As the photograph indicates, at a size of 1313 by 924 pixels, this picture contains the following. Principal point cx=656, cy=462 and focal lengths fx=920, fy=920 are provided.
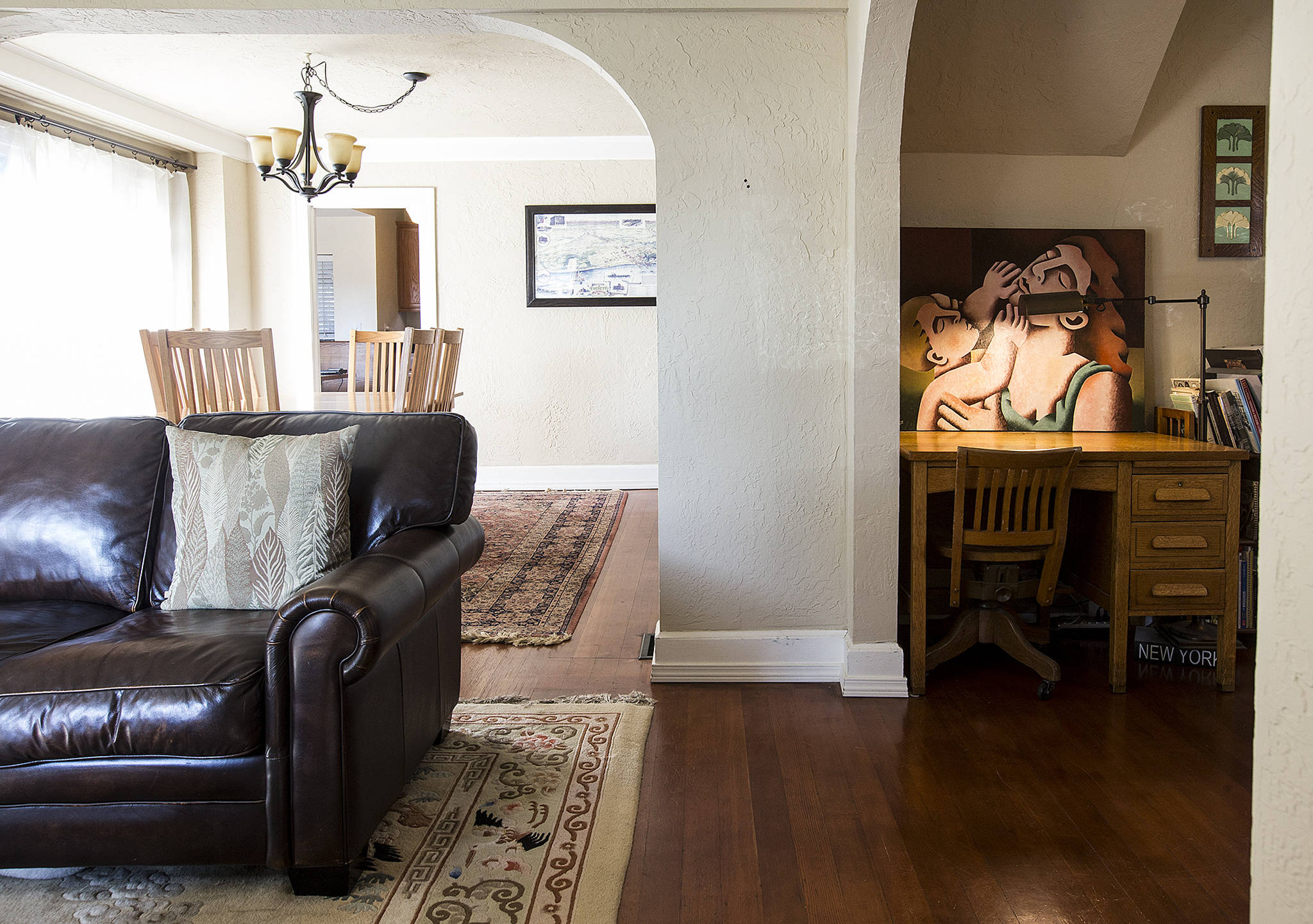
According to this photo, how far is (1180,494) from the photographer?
2791 mm

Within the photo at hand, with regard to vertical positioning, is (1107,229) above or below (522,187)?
below

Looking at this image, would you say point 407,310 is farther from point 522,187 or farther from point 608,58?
point 608,58

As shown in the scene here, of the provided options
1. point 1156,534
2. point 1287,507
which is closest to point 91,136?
point 1156,534

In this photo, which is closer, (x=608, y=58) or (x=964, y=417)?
(x=608, y=58)

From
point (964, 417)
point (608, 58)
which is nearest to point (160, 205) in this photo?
point (608, 58)

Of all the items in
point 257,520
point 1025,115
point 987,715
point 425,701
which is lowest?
point 987,715

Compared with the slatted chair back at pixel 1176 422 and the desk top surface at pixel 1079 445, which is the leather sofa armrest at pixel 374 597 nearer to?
the desk top surface at pixel 1079 445

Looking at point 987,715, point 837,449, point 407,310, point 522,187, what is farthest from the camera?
point 407,310

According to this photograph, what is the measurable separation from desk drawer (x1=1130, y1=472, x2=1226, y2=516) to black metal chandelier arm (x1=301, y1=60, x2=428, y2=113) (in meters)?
3.70

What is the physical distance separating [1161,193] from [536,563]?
3.02 meters

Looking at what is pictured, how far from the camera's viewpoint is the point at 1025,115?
3209 mm

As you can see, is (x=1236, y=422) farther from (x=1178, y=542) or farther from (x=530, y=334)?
(x=530, y=334)

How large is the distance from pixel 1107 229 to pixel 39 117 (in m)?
4.82

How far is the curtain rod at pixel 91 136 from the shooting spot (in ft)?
14.3
